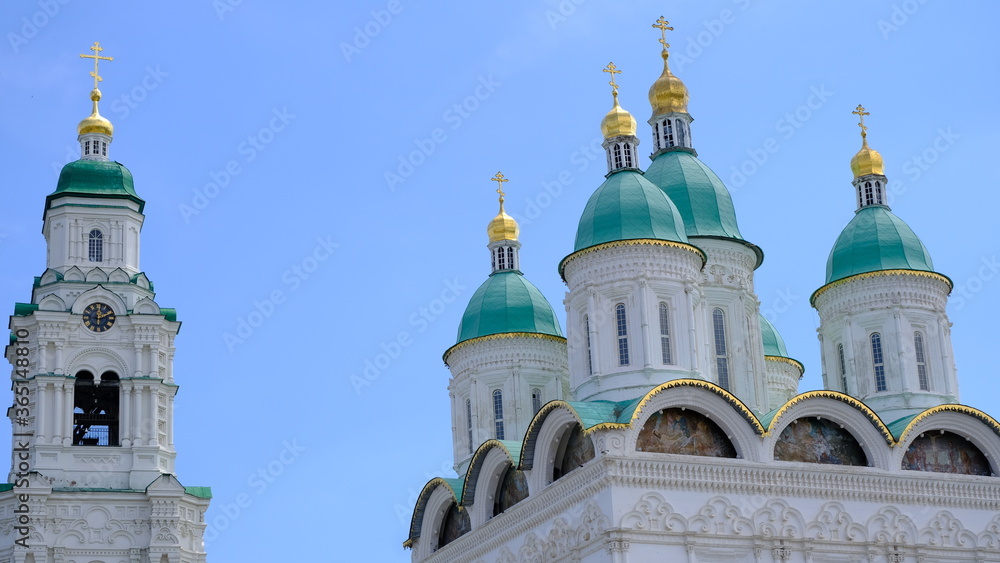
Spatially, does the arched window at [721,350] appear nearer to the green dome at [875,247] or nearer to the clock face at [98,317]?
the green dome at [875,247]

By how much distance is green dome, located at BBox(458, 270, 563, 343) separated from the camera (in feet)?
142

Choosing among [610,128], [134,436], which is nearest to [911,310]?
[610,128]

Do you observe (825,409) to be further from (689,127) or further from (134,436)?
(134,436)

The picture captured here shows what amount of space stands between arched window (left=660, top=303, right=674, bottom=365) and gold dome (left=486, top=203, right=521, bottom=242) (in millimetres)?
9250

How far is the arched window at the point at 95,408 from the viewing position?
42656 mm

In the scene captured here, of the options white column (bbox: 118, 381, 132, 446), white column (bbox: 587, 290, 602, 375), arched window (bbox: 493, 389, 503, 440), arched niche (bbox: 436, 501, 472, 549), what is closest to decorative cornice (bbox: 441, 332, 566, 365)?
arched window (bbox: 493, 389, 503, 440)

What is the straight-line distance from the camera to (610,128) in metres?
38.9

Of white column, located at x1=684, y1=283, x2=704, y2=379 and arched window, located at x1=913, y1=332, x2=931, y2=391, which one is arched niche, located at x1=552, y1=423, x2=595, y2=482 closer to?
white column, located at x1=684, y1=283, x2=704, y2=379

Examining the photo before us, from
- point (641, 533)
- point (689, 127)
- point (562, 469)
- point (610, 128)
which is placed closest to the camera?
point (641, 533)

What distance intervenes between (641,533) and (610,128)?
33.2 ft

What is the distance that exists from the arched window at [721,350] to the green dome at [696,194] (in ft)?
6.64

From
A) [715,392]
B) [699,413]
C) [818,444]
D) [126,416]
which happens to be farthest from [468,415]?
[818,444]

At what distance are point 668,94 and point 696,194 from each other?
289cm

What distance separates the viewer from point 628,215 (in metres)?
36.8
